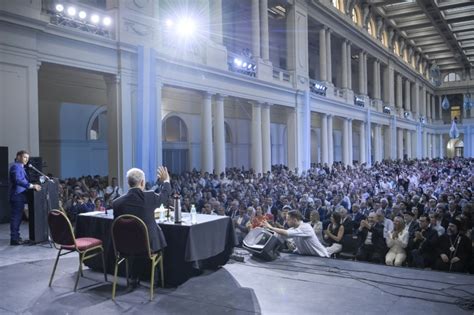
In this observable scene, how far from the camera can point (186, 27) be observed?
52.9ft

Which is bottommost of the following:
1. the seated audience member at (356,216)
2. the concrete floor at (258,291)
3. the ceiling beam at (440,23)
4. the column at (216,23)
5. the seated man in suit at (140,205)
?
the concrete floor at (258,291)

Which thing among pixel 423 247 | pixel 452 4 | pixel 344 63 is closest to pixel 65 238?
pixel 423 247

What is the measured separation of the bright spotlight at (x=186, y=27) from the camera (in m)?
15.8

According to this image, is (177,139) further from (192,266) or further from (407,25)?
(407,25)

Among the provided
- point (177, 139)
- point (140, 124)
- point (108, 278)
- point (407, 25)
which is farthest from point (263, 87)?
point (407, 25)

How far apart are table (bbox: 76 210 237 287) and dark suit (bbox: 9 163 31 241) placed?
1.91 m

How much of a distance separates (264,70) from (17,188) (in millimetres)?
15595

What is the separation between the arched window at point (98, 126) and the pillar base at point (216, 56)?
4.89m

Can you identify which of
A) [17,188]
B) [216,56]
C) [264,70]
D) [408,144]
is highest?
[264,70]

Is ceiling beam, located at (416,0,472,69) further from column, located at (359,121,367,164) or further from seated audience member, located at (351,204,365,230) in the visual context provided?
seated audience member, located at (351,204,365,230)

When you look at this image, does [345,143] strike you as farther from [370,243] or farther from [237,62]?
[370,243]

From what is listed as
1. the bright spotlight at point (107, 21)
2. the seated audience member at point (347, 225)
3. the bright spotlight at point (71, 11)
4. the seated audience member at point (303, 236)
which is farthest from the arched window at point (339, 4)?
the seated audience member at point (303, 236)

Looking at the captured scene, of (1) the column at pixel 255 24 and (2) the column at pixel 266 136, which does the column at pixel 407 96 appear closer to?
(2) the column at pixel 266 136

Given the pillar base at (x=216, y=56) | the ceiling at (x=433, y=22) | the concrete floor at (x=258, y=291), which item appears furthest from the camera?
the ceiling at (x=433, y=22)
